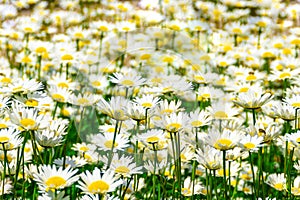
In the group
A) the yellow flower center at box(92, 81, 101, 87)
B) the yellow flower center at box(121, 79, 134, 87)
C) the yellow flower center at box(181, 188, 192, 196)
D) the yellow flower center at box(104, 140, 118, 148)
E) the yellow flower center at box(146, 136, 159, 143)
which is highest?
the yellow flower center at box(121, 79, 134, 87)

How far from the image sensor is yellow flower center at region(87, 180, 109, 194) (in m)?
1.29

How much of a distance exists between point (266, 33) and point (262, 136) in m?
2.79

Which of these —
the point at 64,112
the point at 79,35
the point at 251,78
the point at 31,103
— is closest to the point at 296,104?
the point at 31,103

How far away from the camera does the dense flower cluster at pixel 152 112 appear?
1578 millimetres

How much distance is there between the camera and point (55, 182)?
1.33 m

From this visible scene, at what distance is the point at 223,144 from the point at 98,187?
368 mm

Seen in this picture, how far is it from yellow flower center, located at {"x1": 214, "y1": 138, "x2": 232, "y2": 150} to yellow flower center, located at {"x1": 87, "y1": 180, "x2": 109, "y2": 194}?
0.33m

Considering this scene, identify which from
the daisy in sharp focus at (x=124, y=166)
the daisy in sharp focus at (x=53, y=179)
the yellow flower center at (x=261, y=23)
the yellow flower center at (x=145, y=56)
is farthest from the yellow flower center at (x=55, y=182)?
the yellow flower center at (x=261, y=23)

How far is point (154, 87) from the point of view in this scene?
6.33 ft

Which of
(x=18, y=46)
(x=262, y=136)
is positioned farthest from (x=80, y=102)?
(x=18, y=46)

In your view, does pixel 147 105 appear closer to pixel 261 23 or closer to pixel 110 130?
pixel 110 130

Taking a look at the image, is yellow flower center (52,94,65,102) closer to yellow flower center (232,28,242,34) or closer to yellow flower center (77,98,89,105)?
yellow flower center (77,98,89,105)

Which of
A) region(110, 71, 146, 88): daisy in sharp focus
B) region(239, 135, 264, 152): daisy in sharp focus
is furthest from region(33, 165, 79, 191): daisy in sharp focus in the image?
region(110, 71, 146, 88): daisy in sharp focus

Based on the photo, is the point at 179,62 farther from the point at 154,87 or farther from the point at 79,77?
the point at 154,87
